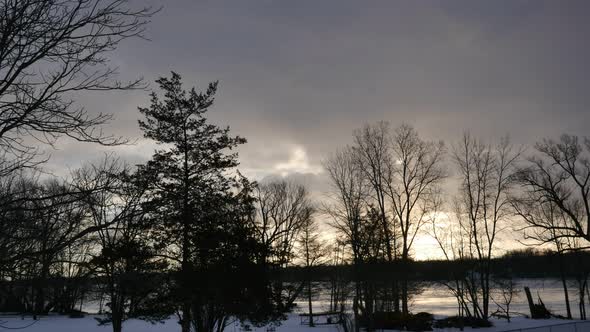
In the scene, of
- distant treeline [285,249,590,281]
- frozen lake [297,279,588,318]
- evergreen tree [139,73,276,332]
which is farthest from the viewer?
frozen lake [297,279,588,318]

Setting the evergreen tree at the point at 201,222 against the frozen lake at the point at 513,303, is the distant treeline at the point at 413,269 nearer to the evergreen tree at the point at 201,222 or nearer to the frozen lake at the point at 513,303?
the frozen lake at the point at 513,303

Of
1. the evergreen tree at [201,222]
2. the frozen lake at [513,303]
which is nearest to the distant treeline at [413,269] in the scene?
the frozen lake at [513,303]

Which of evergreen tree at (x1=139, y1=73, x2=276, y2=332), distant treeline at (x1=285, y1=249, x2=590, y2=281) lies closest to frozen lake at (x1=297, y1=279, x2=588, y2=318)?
distant treeline at (x1=285, y1=249, x2=590, y2=281)

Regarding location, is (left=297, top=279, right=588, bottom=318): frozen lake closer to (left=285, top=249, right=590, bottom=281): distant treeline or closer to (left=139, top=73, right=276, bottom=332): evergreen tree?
(left=285, top=249, right=590, bottom=281): distant treeline

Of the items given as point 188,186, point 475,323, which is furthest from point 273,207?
point 188,186

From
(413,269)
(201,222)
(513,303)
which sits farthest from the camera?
(513,303)

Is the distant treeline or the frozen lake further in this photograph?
the frozen lake

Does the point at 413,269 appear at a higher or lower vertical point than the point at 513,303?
higher

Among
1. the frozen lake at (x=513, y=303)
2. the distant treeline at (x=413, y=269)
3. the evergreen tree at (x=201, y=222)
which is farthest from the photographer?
the frozen lake at (x=513, y=303)

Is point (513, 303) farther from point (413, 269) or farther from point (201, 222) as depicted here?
point (201, 222)

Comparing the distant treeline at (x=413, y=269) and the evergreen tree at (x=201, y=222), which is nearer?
the evergreen tree at (x=201, y=222)

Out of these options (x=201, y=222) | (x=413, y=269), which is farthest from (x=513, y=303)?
(x=201, y=222)

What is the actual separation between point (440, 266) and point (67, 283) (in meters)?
37.6

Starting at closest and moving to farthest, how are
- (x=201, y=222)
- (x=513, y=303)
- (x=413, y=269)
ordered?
(x=201, y=222), (x=413, y=269), (x=513, y=303)
